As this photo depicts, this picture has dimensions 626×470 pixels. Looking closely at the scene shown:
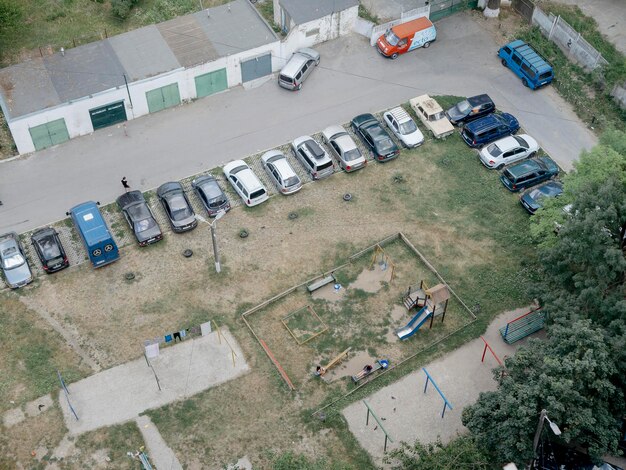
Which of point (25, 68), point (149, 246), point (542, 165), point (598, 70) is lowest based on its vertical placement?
point (149, 246)

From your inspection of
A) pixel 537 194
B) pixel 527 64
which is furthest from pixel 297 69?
pixel 537 194

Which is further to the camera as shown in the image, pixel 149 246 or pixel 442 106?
pixel 442 106

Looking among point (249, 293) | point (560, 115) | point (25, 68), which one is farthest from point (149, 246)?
point (560, 115)

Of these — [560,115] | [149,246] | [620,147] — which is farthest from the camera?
[560,115]

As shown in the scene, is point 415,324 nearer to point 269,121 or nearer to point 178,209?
point 178,209

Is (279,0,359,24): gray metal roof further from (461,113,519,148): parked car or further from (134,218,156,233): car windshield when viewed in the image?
(134,218,156,233): car windshield

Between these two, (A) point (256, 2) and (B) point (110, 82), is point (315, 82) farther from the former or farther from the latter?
(B) point (110, 82)

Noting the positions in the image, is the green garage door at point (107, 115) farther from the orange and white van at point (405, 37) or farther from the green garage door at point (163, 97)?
the orange and white van at point (405, 37)
